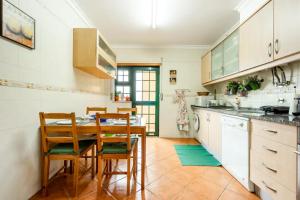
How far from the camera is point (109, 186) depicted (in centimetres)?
202

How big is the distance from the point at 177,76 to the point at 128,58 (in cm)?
141

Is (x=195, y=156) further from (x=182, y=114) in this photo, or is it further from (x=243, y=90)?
(x=182, y=114)

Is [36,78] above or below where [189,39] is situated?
below

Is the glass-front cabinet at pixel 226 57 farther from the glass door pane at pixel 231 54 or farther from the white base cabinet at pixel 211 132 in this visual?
the white base cabinet at pixel 211 132

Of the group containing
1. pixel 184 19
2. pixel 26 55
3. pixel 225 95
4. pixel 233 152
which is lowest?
pixel 233 152

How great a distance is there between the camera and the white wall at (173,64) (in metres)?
4.64

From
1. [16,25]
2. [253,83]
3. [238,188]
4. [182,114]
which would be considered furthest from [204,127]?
[16,25]

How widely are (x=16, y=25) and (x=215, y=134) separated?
9.78 ft

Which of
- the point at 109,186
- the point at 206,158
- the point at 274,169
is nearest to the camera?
the point at 274,169

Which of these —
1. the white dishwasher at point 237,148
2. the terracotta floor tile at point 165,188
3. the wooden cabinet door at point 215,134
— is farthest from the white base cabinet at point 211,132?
the terracotta floor tile at point 165,188

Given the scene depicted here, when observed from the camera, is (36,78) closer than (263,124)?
No

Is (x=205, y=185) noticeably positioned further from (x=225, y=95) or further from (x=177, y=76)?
(x=177, y=76)

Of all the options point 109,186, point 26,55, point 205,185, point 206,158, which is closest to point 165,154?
point 206,158

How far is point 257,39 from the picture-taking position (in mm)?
2145
